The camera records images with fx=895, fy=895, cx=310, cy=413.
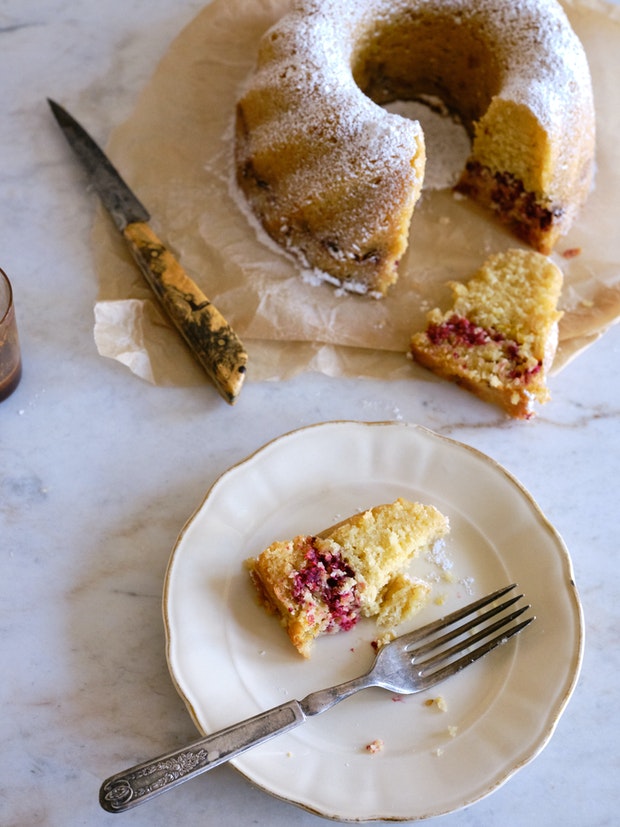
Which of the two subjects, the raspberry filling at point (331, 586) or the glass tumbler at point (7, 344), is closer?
the raspberry filling at point (331, 586)

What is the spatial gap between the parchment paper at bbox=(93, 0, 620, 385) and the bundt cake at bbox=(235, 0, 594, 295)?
0.20 ft

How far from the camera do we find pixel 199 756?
4.62 ft

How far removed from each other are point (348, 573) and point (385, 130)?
3.38ft

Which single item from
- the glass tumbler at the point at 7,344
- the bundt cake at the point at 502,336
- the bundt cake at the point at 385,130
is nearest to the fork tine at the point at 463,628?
the bundt cake at the point at 502,336

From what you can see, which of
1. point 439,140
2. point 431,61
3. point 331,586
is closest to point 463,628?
point 331,586

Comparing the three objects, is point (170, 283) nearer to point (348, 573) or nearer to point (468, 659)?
point (348, 573)

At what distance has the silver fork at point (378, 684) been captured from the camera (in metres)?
1.38

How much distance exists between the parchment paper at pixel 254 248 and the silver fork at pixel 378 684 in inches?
25.5

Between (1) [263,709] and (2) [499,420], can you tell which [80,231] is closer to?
(2) [499,420]

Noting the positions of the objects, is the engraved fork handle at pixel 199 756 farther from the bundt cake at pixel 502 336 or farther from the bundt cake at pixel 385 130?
the bundt cake at pixel 385 130

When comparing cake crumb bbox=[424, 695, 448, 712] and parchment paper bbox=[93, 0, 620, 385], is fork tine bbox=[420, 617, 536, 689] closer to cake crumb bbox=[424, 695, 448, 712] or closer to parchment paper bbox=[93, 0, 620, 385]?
cake crumb bbox=[424, 695, 448, 712]

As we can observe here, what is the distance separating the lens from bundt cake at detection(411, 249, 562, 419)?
201 centimetres

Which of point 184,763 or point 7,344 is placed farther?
point 7,344

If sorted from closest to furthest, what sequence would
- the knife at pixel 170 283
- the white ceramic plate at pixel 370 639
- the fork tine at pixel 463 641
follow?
the white ceramic plate at pixel 370 639
the fork tine at pixel 463 641
the knife at pixel 170 283
